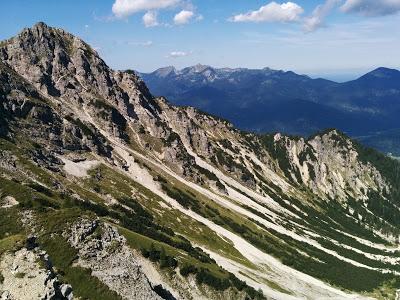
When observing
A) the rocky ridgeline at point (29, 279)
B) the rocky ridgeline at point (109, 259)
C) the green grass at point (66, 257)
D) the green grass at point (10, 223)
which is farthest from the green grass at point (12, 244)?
the green grass at point (10, 223)

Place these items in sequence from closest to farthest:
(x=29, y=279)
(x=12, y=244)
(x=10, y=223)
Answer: (x=29, y=279) → (x=12, y=244) → (x=10, y=223)

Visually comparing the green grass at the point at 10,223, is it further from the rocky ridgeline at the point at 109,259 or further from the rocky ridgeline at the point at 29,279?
the rocky ridgeline at the point at 29,279

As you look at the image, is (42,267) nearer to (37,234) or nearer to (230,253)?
(37,234)

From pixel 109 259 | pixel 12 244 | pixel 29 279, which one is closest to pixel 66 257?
pixel 109 259

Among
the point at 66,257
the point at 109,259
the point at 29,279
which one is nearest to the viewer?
the point at 29,279

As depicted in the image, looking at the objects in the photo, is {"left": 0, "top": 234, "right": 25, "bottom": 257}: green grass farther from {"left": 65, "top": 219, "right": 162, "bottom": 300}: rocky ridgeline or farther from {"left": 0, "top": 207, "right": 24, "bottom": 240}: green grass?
{"left": 0, "top": 207, "right": 24, "bottom": 240}: green grass

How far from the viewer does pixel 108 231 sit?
8975 centimetres

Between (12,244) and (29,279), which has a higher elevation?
(12,244)

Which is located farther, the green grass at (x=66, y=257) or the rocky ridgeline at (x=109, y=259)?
the rocky ridgeline at (x=109, y=259)

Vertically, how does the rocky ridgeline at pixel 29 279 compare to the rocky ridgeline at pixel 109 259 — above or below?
above

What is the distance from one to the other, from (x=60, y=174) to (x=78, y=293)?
128 m

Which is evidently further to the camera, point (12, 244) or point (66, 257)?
point (66, 257)

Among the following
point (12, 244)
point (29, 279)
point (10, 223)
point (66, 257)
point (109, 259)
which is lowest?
point (109, 259)

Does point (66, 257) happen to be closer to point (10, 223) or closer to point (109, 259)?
point (109, 259)
